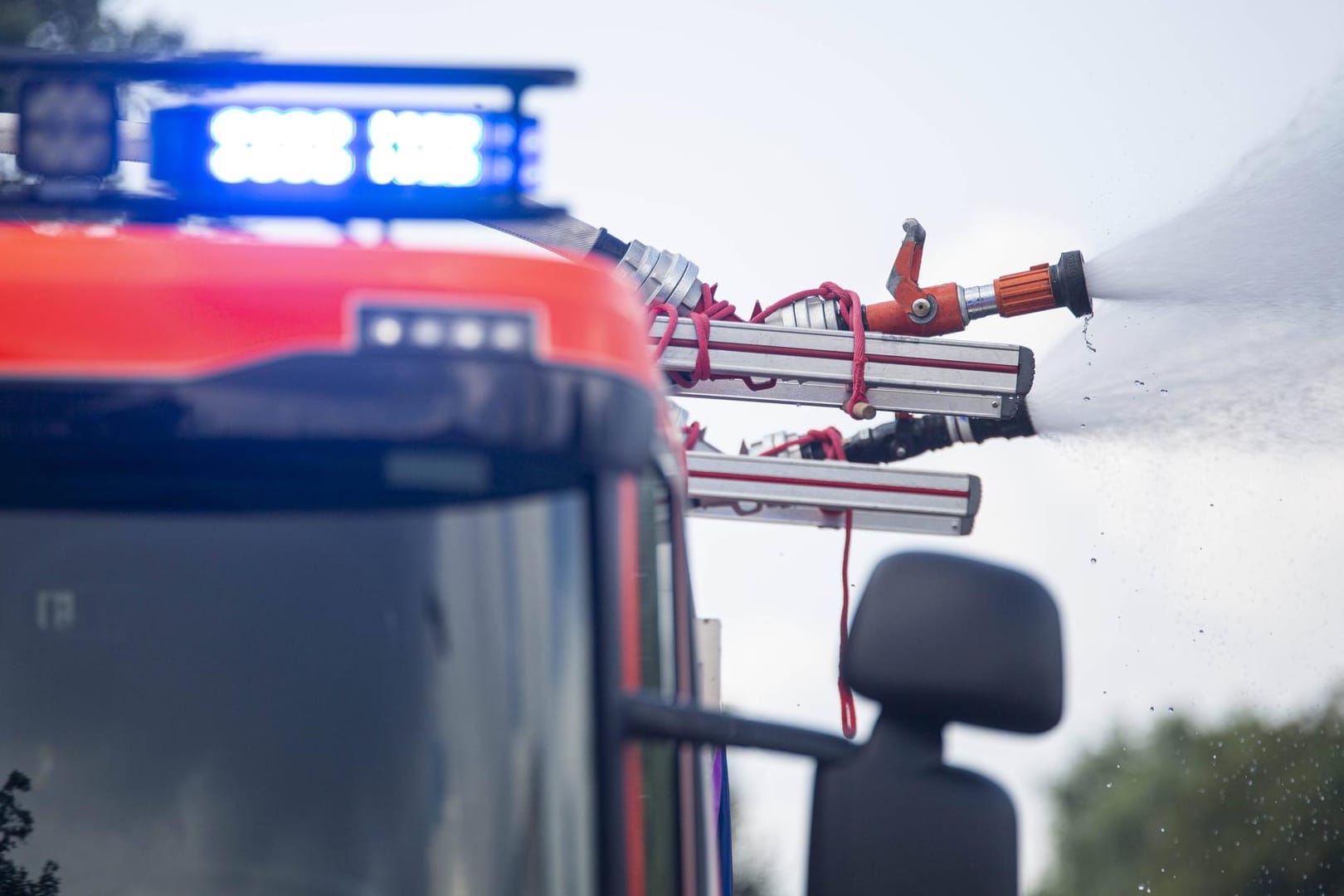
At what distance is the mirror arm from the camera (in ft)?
7.92

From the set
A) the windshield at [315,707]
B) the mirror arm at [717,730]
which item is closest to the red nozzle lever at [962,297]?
the mirror arm at [717,730]

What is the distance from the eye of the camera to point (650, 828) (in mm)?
2633

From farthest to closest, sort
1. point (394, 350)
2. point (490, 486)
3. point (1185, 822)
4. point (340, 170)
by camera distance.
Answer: point (1185, 822), point (340, 170), point (490, 486), point (394, 350)

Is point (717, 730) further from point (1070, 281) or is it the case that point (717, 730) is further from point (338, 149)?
point (1070, 281)

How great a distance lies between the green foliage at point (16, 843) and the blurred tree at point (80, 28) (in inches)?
827

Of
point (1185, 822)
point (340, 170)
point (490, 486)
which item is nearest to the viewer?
point (490, 486)

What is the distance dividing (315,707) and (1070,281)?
368 cm

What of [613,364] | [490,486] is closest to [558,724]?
[490,486]

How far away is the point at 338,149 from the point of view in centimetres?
264

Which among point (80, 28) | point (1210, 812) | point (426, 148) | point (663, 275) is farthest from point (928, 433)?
point (1210, 812)

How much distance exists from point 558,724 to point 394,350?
52 cm

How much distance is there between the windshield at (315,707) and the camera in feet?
7.71

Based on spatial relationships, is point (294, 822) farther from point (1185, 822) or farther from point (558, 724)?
point (1185, 822)

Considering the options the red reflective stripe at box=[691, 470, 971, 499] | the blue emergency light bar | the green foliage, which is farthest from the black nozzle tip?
the green foliage
